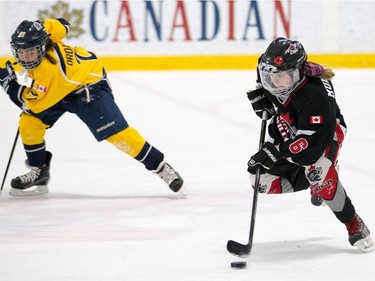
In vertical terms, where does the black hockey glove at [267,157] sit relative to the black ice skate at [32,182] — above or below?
above

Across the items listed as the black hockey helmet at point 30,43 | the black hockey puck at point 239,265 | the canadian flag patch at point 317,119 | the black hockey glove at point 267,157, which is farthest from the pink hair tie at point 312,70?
the black hockey helmet at point 30,43

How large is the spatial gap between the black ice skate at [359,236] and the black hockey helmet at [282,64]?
49 centimetres

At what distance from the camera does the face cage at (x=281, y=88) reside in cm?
281

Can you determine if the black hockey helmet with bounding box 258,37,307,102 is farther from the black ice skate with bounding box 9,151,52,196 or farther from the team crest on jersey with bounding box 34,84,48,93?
the black ice skate with bounding box 9,151,52,196

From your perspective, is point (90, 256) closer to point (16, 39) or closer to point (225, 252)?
point (225, 252)

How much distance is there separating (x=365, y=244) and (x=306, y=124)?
45 cm

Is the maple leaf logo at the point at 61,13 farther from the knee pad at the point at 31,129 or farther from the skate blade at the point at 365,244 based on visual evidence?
the skate blade at the point at 365,244

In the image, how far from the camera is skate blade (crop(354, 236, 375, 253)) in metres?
2.91

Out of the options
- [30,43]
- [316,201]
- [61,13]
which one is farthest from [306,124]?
[61,13]

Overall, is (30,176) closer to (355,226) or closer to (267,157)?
(267,157)

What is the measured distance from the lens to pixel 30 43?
3.65 metres

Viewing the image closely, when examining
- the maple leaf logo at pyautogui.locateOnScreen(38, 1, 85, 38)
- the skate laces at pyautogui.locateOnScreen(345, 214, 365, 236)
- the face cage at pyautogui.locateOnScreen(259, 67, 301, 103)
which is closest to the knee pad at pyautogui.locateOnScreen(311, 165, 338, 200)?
the skate laces at pyautogui.locateOnScreen(345, 214, 365, 236)

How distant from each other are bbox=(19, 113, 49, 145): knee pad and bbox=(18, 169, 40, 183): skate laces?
0.49 feet

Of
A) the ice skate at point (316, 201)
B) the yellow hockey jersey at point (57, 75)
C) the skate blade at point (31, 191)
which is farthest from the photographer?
the skate blade at point (31, 191)
